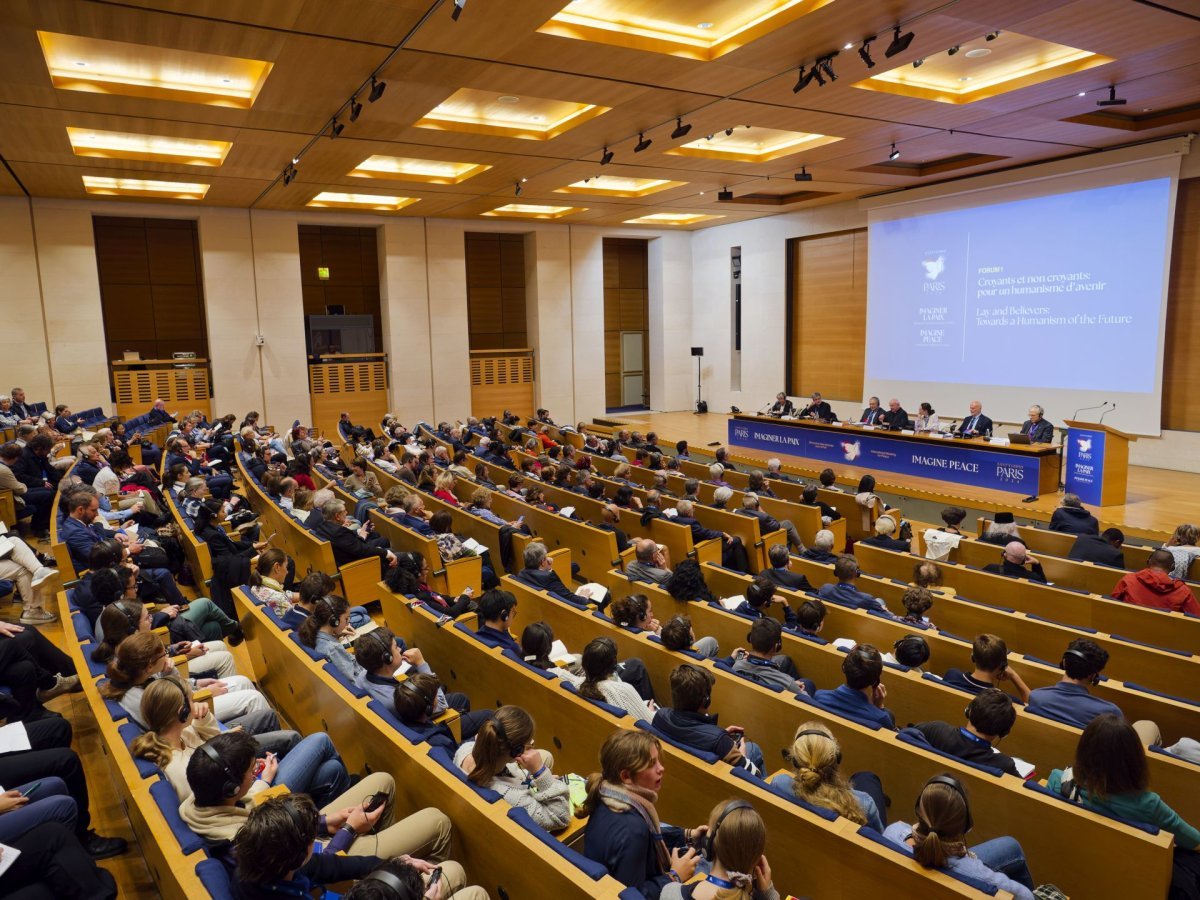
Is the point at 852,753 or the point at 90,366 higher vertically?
the point at 90,366

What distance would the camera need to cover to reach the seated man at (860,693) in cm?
322

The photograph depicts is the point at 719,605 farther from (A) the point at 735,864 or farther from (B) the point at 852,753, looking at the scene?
(A) the point at 735,864

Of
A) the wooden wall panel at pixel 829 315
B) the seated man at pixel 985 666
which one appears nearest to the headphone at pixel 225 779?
the seated man at pixel 985 666

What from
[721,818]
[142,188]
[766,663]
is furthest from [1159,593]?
[142,188]

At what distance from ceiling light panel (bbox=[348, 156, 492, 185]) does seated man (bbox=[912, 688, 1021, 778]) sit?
9.69 metres

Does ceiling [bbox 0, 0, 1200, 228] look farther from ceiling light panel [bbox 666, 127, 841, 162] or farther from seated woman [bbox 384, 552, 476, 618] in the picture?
seated woman [bbox 384, 552, 476, 618]

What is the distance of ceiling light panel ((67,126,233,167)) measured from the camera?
30.0 feet

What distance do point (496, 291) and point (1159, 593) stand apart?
1492cm

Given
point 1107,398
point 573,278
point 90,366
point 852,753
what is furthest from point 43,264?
point 1107,398

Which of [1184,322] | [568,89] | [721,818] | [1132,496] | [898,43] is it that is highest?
[568,89]

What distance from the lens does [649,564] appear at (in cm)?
537

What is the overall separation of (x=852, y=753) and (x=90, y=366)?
13.5 metres

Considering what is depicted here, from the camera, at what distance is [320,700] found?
338 centimetres

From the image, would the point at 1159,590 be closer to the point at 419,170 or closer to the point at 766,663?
the point at 766,663
